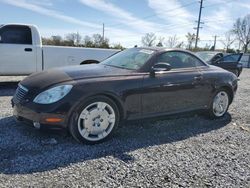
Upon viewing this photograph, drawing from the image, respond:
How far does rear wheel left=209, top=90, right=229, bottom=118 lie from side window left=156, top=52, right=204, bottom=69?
777 mm

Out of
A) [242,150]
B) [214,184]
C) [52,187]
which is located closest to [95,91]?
[52,187]

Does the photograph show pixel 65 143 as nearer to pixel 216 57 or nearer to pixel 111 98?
pixel 111 98

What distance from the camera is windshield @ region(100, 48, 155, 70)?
4.87m

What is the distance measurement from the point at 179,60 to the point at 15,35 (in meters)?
5.39

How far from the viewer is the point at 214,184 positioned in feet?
10.6

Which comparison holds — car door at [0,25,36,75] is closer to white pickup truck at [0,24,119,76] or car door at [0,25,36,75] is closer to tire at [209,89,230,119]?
white pickup truck at [0,24,119,76]

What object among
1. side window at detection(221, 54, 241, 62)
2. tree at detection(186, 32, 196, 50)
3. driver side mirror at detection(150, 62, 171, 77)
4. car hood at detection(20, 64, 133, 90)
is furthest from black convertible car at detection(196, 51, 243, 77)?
tree at detection(186, 32, 196, 50)

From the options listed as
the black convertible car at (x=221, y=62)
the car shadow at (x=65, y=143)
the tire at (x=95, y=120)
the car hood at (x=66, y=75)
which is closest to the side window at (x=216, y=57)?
the black convertible car at (x=221, y=62)

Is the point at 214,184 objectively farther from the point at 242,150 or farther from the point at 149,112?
the point at 149,112

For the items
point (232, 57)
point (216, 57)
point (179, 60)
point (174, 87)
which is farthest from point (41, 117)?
point (232, 57)

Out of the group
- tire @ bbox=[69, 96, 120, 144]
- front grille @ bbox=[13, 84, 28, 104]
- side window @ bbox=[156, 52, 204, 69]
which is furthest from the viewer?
side window @ bbox=[156, 52, 204, 69]

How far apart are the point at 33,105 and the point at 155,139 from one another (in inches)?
76.2

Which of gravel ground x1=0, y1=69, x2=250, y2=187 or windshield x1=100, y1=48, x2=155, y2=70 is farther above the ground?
windshield x1=100, y1=48, x2=155, y2=70

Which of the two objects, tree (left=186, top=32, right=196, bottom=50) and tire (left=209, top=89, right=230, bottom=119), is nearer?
tire (left=209, top=89, right=230, bottom=119)
